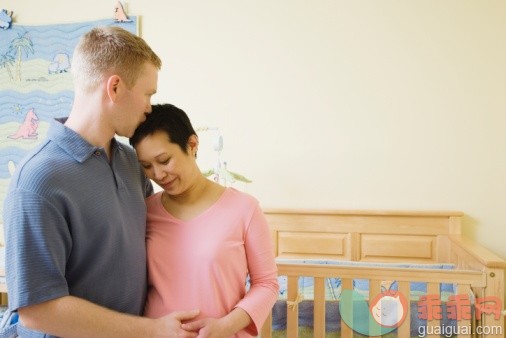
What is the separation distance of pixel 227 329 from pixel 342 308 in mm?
649

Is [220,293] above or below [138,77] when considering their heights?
below

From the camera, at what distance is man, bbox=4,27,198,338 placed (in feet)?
2.40

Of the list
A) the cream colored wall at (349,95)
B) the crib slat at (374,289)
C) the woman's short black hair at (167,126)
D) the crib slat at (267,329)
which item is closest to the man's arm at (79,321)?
the woman's short black hair at (167,126)

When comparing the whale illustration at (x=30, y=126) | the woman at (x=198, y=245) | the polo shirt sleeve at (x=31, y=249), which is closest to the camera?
the polo shirt sleeve at (x=31, y=249)

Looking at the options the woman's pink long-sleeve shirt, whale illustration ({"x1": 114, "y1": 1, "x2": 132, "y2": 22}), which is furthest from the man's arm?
whale illustration ({"x1": 114, "y1": 1, "x2": 132, "y2": 22})

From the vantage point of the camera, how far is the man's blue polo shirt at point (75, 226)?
727 millimetres

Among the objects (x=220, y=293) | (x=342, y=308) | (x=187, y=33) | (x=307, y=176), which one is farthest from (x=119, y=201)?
(x=187, y=33)

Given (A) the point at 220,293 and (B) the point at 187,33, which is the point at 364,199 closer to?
(B) the point at 187,33

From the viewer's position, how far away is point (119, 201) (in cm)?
91

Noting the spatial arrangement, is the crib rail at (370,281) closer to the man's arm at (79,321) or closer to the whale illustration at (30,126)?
the man's arm at (79,321)

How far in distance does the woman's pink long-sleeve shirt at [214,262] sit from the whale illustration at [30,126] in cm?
203

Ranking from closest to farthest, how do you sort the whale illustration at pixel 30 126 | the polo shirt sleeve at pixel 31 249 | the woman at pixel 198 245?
the polo shirt sleeve at pixel 31 249
the woman at pixel 198 245
the whale illustration at pixel 30 126

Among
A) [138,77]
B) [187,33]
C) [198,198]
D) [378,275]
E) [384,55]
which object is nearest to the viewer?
[138,77]

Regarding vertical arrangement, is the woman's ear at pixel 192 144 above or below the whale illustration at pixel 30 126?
below
